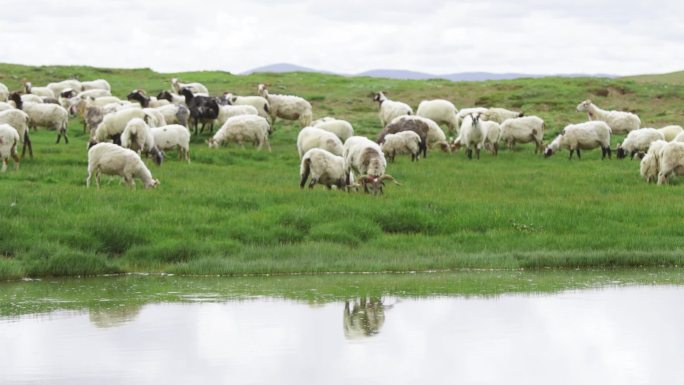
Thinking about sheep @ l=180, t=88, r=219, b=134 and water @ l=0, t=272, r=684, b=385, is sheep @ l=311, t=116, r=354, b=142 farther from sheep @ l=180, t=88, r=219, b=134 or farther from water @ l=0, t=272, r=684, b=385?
water @ l=0, t=272, r=684, b=385

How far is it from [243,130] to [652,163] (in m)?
12.7

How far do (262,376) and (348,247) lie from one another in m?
9.31

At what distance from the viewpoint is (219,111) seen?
3706 centimetres

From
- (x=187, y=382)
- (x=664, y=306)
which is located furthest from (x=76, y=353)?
(x=664, y=306)

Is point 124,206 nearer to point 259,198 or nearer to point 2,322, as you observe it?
point 259,198

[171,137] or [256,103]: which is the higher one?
[256,103]

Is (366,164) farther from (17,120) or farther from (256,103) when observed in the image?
(256,103)

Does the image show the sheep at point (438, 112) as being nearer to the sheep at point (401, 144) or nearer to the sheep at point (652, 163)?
the sheep at point (401, 144)

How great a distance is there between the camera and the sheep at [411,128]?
110ft

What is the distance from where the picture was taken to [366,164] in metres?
25.6

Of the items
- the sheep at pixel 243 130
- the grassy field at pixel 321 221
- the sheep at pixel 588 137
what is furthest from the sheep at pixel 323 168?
the sheep at pixel 588 137

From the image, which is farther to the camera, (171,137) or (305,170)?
(171,137)

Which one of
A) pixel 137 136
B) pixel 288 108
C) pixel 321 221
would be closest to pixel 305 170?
pixel 321 221

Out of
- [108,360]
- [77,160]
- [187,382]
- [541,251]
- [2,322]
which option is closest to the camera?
[187,382]
